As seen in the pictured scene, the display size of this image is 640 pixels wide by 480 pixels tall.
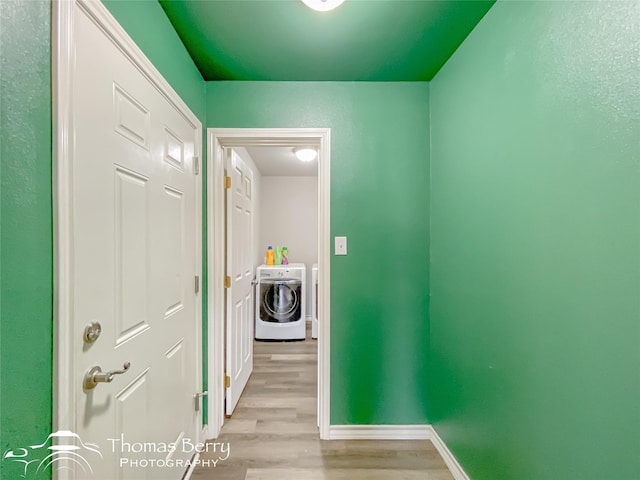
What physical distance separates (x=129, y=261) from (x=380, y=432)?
1839mm

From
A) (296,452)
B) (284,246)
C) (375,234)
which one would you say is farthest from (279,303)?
(375,234)

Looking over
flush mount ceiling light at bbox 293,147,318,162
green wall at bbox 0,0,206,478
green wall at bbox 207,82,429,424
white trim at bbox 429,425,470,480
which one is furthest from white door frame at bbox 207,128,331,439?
flush mount ceiling light at bbox 293,147,318,162

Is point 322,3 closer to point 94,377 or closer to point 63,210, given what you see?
point 63,210

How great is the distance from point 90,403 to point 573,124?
1.72 meters

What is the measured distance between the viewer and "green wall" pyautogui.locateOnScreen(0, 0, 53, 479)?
62cm

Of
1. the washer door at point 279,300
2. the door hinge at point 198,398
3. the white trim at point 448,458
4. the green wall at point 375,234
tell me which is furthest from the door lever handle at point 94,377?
the washer door at point 279,300

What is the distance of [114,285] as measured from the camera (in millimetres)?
961

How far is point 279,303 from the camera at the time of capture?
144 inches

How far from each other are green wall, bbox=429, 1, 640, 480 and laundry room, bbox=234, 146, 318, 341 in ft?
7.55

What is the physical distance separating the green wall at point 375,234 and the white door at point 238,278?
547mm

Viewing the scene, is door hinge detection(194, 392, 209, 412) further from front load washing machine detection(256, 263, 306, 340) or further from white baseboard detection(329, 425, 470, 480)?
front load washing machine detection(256, 263, 306, 340)

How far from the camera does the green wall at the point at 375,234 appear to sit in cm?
189

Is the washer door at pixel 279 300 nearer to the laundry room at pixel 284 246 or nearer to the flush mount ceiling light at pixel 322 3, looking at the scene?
the laundry room at pixel 284 246

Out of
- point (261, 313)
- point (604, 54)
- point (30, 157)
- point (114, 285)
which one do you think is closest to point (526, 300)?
point (604, 54)
